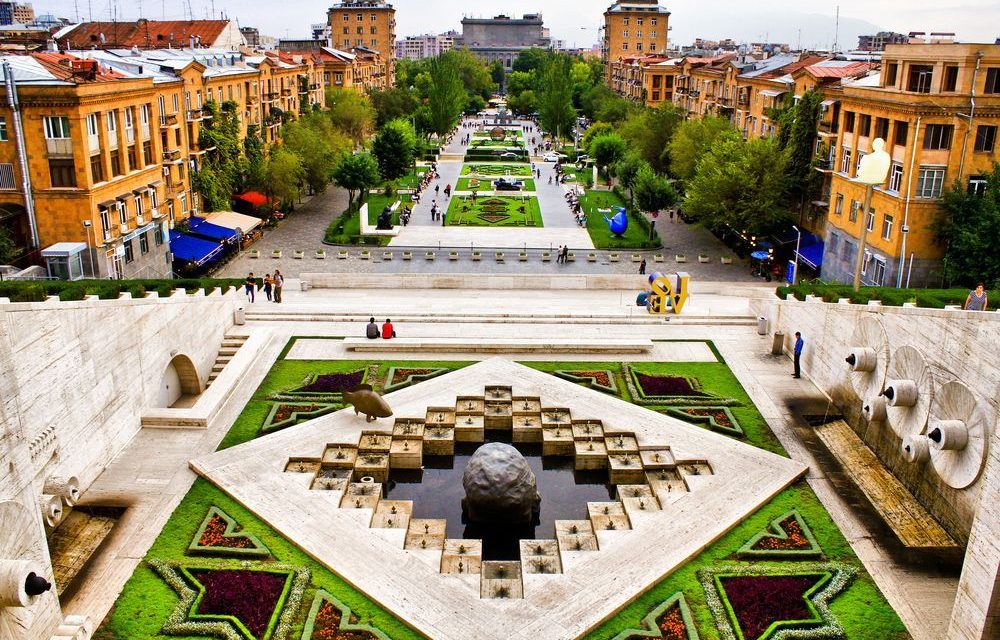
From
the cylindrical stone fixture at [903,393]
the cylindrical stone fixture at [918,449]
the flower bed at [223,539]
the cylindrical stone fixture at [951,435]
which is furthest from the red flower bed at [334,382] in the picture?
the cylindrical stone fixture at [951,435]

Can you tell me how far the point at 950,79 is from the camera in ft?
113

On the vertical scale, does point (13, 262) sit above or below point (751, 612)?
above

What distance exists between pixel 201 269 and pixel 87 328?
24.4m

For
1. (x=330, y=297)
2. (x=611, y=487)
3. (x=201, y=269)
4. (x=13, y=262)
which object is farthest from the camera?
(x=201, y=269)

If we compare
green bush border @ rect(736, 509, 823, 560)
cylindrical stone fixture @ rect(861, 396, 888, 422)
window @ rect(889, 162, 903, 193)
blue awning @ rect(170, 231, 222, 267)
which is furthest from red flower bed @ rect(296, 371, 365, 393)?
window @ rect(889, 162, 903, 193)

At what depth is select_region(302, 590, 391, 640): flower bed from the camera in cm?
1459

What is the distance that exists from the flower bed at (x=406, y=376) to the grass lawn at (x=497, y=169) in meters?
53.9

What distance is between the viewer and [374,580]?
1605 cm

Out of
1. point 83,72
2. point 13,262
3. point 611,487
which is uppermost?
point 83,72

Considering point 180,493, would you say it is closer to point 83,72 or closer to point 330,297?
point 330,297

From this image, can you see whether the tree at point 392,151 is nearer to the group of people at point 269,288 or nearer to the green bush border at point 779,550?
the group of people at point 269,288

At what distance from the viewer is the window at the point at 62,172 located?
3425cm

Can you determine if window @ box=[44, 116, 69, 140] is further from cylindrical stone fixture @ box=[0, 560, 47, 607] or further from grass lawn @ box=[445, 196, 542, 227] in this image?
cylindrical stone fixture @ box=[0, 560, 47, 607]

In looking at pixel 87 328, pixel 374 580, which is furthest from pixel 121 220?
pixel 374 580
